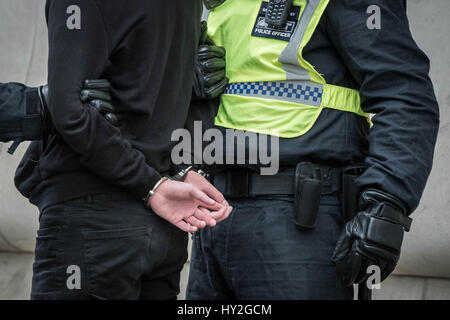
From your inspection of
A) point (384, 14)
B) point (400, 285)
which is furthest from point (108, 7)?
point (400, 285)

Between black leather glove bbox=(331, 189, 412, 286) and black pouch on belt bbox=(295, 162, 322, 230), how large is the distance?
84 mm

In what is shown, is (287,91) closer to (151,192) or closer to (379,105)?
(379,105)

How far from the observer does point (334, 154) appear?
5.04 feet

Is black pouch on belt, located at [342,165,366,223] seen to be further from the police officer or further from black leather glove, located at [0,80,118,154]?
black leather glove, located at [0,80,118,154]

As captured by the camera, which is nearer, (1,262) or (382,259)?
(382,259)

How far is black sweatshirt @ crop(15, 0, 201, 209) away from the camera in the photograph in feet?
3.74

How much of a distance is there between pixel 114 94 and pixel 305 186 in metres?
0.52

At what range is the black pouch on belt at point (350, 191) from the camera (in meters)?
1.52

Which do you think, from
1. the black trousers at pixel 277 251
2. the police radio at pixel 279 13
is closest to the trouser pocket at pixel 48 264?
the black trousers at pixel 277 251

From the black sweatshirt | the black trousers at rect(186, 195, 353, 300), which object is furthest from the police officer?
the black sweatshirt

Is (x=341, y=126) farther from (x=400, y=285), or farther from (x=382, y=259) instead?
(x=400, y=285)

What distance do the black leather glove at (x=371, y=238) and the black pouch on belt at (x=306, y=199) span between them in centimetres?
8

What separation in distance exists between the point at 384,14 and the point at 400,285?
1732 mm

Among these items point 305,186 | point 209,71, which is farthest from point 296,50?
point 305,186
